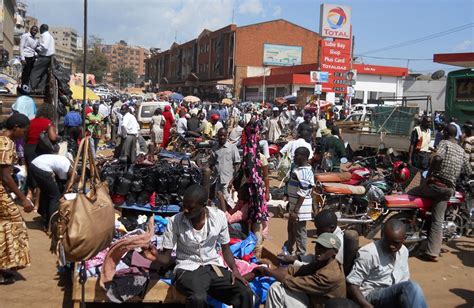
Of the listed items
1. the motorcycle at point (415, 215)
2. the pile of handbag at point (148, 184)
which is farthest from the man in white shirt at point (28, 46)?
the motorcycle at point (415, 215)

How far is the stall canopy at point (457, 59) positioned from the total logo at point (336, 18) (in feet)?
18.3

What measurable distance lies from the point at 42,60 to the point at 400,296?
10832 millimetres

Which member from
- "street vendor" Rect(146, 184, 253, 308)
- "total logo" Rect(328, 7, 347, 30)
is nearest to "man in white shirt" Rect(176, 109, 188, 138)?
"street vendor" Rect(146, 184, 253, 308)

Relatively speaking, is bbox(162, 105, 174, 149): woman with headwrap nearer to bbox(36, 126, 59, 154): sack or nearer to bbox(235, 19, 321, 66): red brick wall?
bbox(36, 126, 59, 154): sack

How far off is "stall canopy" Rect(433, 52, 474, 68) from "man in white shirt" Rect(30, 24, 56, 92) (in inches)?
857

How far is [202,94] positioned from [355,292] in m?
65.3

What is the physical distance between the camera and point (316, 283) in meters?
4.14

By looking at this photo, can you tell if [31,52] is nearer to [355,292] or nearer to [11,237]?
[11,237]

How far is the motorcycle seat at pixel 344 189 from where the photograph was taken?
843 cm

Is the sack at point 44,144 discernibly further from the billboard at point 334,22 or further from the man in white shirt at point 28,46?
the billboard at point 334,22

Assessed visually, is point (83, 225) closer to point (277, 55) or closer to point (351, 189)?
point (351, 189)

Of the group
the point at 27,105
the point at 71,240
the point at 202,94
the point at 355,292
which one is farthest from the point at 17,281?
the point at 202,94

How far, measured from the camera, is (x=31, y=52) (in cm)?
1215

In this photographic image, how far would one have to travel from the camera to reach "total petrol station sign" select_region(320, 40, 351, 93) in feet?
73.6
